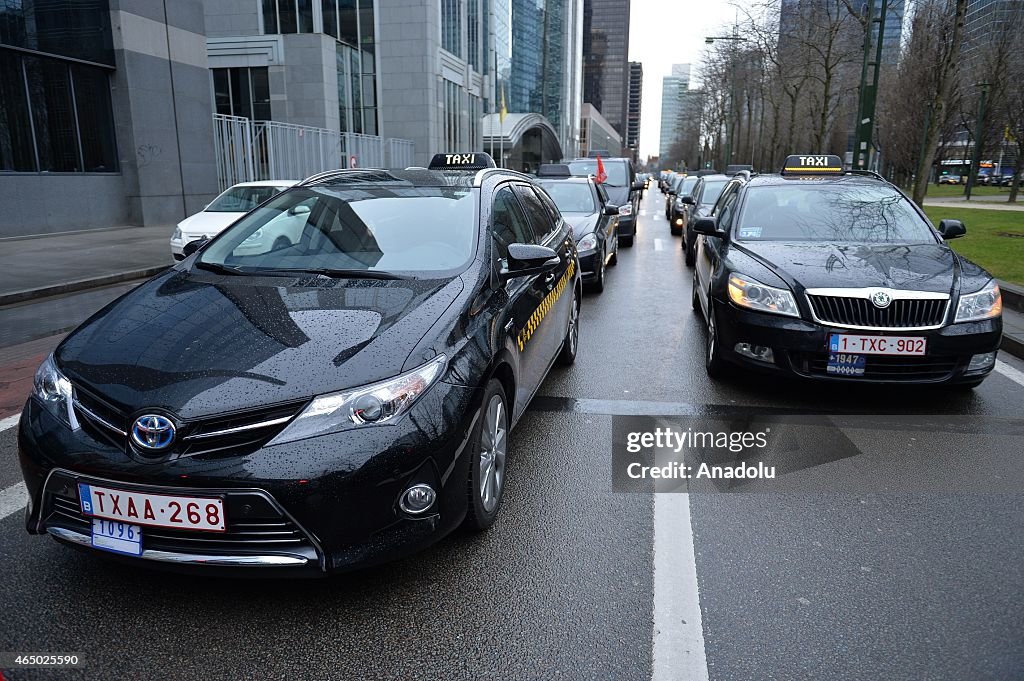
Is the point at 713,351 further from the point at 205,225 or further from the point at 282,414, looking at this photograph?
the point at 205,225

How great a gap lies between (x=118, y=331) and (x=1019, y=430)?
5.30m

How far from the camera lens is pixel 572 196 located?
11.9 m

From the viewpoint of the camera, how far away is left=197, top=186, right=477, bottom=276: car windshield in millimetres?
3875

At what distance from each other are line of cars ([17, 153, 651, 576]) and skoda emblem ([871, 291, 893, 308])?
2538 mm

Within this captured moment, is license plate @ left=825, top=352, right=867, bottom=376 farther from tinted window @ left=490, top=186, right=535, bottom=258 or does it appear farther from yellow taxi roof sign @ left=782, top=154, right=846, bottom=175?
yellow taxi roof sign @ left=782, top=154, right=846, bottom=175

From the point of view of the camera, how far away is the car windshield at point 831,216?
19.9ft

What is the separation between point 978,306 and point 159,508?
16.5ft

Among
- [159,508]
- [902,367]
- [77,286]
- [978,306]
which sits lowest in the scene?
[77,286]

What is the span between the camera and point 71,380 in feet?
9.27

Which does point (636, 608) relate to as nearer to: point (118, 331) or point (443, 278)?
point (443, 278)

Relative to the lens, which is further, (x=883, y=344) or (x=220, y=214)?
(x=220, y=214)

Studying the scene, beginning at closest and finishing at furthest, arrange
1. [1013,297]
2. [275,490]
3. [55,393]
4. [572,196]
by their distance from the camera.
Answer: [275,490], [55,393], [1013,297], [572,196]

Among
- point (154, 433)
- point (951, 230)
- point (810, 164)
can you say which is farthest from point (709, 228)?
point (154, 433)

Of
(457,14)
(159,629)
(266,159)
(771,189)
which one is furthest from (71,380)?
(457,14)
